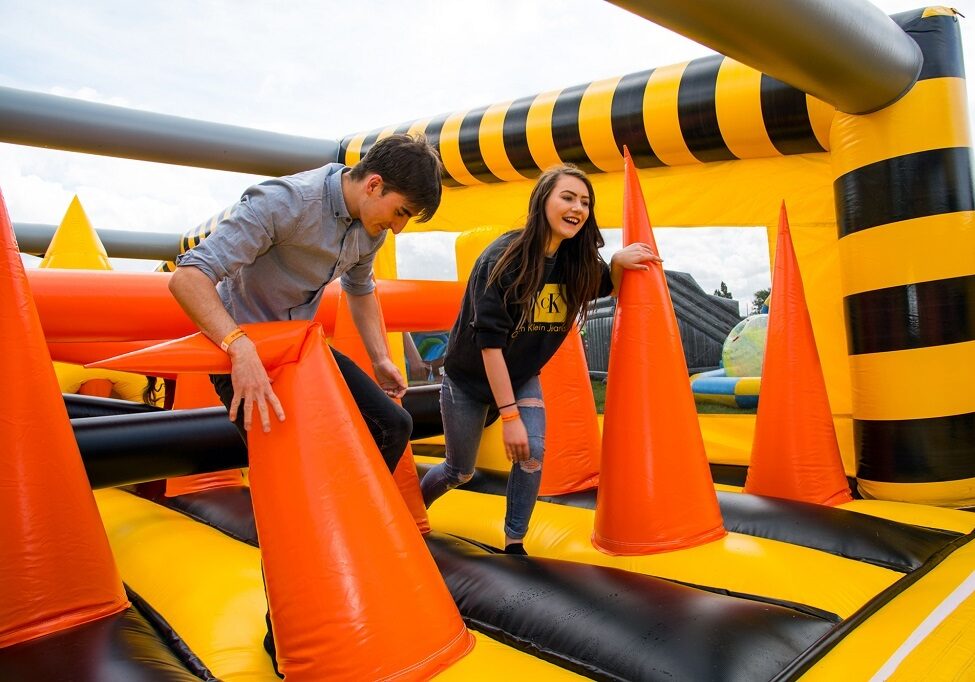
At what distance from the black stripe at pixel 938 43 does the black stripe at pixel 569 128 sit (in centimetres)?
140

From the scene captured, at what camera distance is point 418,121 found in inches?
169

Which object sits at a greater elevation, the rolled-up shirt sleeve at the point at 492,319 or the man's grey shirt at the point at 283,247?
the man's grey shirt at the point at 283,247

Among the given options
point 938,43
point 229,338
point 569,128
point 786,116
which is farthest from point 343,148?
point 229,338

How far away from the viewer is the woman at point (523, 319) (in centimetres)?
173

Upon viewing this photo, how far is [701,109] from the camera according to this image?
2957mm

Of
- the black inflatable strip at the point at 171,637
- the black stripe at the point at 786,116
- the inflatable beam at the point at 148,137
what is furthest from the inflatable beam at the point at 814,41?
the inflatable beam at the point at 148,137

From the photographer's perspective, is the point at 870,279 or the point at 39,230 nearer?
the point at 870,279

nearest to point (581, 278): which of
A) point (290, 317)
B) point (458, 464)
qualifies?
point (458, 464)

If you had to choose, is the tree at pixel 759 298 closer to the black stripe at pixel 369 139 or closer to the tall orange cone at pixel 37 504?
the black stripe at pixel 369 139

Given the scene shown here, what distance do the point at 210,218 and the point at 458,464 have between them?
583 cm

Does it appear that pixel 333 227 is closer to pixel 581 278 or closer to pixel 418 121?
pixel 581 278

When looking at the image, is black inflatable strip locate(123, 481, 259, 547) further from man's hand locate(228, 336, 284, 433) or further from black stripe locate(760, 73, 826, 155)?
black stripe locate(760, 73, 826, 155)

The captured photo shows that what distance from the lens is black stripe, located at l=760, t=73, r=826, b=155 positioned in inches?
107

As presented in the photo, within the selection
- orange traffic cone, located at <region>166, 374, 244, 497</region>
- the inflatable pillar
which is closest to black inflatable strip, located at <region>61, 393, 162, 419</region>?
orange traffic cone, located at <region>166, 374, 244, 497</region>
